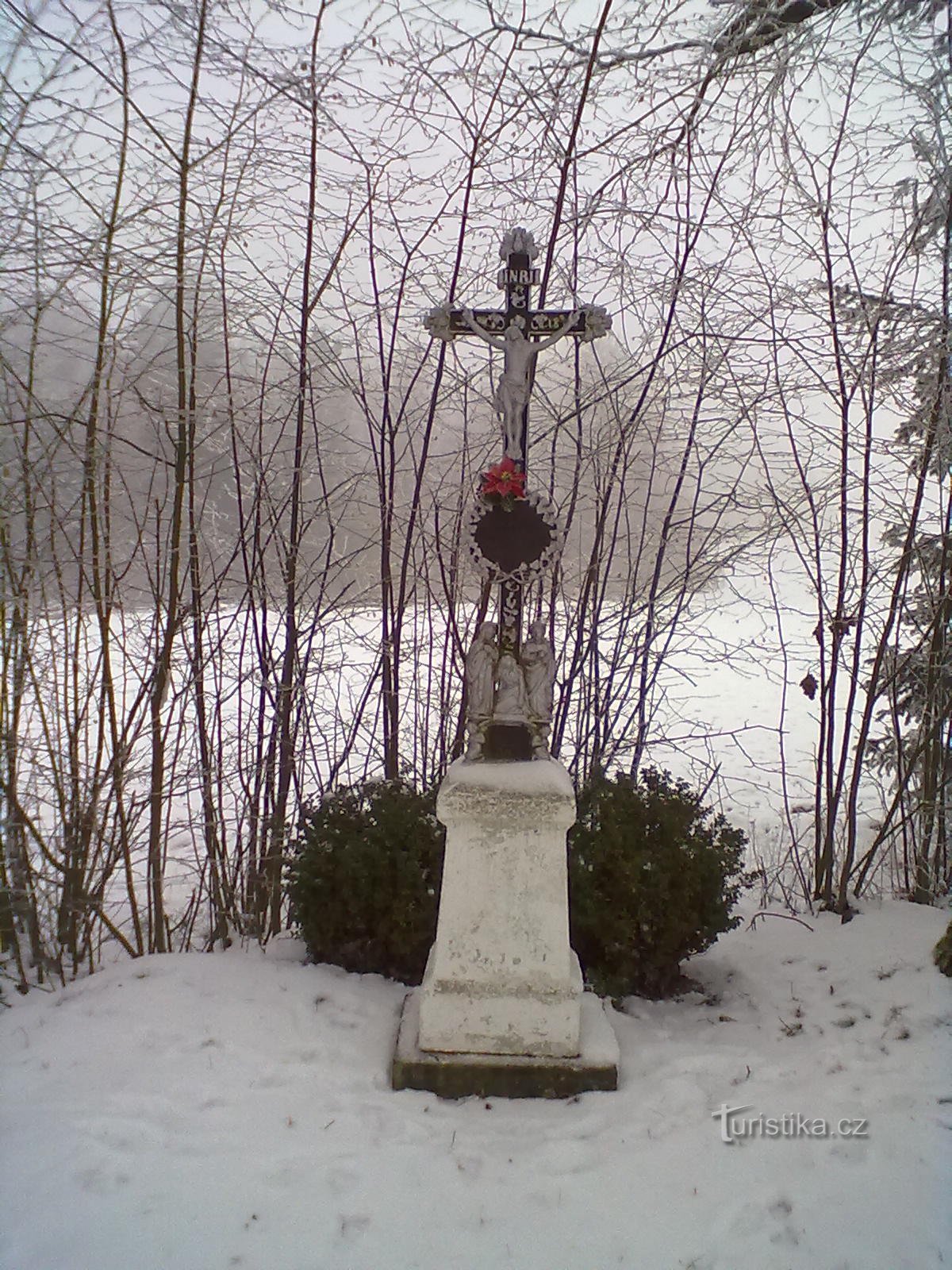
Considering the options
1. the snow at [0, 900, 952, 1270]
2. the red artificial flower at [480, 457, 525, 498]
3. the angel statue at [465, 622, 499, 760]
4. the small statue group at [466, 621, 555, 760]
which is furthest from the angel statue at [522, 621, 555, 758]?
the snow at [0, 900, 952, 1270]

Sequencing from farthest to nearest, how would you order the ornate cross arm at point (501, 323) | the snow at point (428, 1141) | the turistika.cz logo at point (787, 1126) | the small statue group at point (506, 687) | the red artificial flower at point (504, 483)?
the ornate cross arm at point (501, 323) < the small statue group at point (506, 687) < the red artificial flower at point (504, 483) < the turistika.cz logo at point (787, 1126) < the snow at point (428, 1141)

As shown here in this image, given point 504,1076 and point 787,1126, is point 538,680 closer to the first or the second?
point 504,1076

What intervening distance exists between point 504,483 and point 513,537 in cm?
17

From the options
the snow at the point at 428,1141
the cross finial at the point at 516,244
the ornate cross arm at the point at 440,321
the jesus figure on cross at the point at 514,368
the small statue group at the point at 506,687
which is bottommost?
the snow at the point at 428,1141

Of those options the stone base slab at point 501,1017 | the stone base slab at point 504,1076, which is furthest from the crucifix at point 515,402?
the stone base slab at point 504,1076

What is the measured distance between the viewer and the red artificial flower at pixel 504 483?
7.83 ft

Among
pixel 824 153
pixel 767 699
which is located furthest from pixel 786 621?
pixel 824 153

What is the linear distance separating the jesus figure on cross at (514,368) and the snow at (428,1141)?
2064 mm

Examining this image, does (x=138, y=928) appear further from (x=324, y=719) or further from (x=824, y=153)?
(x=824, y=153)

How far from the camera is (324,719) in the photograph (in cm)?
541

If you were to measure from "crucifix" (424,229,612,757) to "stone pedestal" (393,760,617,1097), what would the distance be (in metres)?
0.26

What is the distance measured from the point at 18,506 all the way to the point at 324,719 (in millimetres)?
2584

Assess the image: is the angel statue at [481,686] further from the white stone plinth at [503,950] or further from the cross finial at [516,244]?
the cross finial at [516,244]

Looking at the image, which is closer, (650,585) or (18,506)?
(18,506)
